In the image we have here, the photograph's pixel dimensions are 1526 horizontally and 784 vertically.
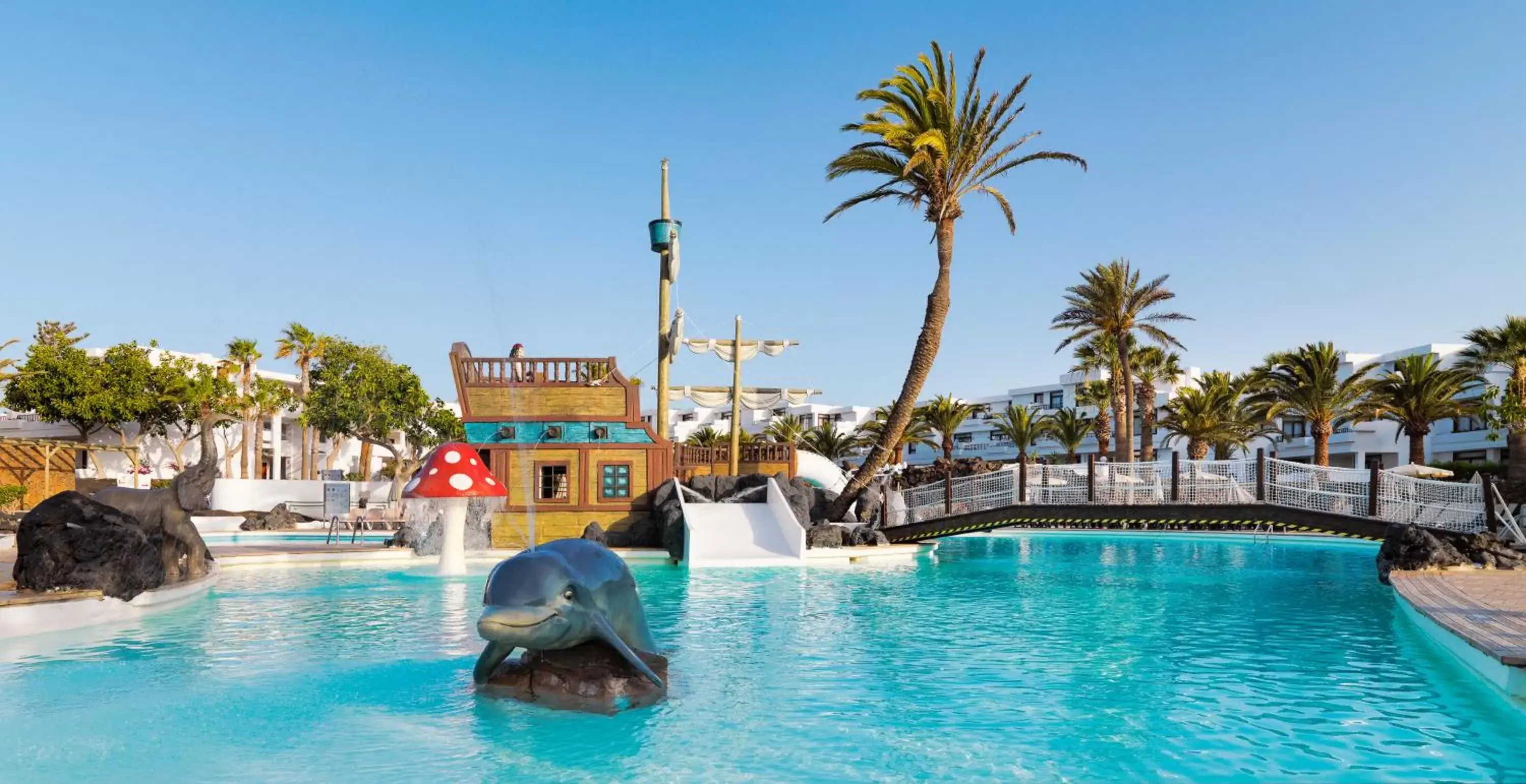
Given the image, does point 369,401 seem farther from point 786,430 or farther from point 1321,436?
point 1321,436

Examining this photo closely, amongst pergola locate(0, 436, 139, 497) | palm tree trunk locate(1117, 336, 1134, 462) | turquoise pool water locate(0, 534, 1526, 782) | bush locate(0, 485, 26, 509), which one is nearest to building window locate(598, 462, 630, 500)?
turquoise pool water locate(0, 534, 1526, 782)

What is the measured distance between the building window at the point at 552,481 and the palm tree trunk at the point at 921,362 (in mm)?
7715

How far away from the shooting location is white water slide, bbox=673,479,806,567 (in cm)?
2166

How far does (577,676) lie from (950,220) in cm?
1961

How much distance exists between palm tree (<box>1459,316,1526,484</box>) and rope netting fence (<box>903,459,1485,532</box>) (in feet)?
4.45

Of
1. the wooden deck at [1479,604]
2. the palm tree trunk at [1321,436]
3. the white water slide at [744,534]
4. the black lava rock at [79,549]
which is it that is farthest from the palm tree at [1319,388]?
the black lava rock at [79,549]

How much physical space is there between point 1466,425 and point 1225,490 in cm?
4046

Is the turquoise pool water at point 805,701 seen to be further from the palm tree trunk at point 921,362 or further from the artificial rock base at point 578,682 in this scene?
the palm tree trunk at point 921,362

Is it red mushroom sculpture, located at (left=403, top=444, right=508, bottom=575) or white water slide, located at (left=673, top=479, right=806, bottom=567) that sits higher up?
red mushroom sculpture, located at (left=403, top=444, right=508, bottom=575)

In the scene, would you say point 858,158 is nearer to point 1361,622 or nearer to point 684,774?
point 1361,622

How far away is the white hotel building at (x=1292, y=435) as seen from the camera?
167ft

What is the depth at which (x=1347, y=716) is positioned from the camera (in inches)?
307

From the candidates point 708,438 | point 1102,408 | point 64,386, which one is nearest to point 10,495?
point 64,386

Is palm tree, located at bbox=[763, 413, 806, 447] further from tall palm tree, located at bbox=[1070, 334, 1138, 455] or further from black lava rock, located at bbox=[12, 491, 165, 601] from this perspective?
black lava rock, located at bbox=[12, 491, 165, 601]
